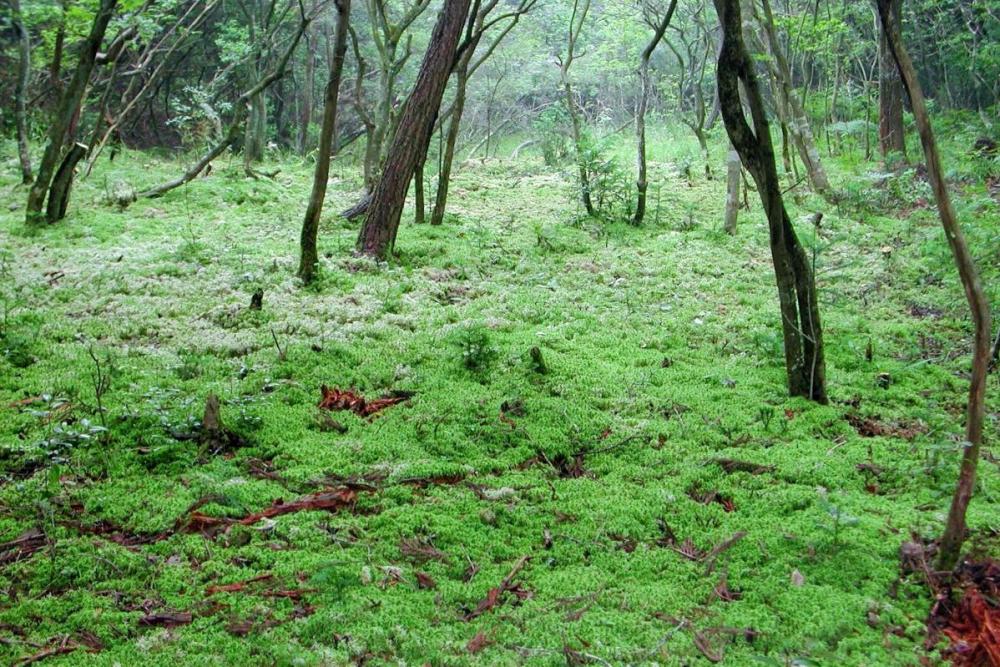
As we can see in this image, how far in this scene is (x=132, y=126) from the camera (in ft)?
62.6

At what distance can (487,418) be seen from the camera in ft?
16.3

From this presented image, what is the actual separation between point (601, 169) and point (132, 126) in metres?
13.9

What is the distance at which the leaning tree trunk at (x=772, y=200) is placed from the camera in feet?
15.8

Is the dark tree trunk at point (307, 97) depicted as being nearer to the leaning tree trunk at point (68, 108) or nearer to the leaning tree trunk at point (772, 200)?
the leaning tree trunk at point (68, 108)

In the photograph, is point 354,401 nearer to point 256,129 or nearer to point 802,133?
point 802,133

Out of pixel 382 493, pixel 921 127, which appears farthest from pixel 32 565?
pixel 921 127

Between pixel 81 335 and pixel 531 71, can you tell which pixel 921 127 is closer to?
pixel 81 335

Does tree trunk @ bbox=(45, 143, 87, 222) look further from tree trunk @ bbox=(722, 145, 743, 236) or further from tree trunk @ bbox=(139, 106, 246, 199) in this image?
tree trunk @ bbox=(722, 145, 743, 236)

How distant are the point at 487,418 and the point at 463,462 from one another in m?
0.57

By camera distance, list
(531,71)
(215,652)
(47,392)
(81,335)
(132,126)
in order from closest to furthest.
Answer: (215,652)
(47,392)
(81,335)
(132,126)
(531,71)

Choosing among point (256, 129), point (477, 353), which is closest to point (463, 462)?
point (477, 353)

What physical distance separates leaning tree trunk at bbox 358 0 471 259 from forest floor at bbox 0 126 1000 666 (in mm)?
423

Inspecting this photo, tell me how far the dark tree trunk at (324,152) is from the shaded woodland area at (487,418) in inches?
2.5

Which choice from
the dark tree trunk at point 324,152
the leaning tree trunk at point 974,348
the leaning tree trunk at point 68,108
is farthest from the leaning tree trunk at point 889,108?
the leaning tree trunk at point 68,108
